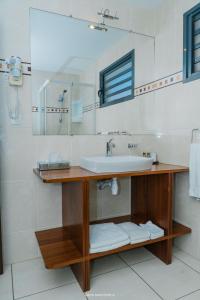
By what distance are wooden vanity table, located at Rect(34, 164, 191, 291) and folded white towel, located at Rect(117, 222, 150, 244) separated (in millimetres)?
39

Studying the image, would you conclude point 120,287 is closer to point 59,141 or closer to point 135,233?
point 135,233

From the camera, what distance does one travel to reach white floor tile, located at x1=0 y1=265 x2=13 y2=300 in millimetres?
1411

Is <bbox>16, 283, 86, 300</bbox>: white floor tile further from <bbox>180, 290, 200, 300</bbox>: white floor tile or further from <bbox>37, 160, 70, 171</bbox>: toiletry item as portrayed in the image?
<bbox>37, 160, 70, 171</bbox>: toiletry item

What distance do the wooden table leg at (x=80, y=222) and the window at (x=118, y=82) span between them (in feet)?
3.24

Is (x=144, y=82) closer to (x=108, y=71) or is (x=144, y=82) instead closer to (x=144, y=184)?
(x=108, y=71)

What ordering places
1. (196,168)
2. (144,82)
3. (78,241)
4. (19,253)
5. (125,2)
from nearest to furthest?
(78,241) < (196,168) < (19,253) < (125,2) < (144,82)

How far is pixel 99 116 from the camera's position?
2.10 meters

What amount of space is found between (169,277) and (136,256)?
0.35m

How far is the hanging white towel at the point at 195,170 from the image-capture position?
1.67 m

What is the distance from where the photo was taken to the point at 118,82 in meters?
2.24

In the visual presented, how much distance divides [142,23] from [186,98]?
0.97 meters

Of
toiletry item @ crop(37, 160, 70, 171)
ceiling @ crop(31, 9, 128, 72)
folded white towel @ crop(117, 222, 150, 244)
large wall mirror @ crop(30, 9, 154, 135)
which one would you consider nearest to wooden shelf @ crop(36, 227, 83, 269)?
folded white towel @ crop(117, 222, 150, 244)

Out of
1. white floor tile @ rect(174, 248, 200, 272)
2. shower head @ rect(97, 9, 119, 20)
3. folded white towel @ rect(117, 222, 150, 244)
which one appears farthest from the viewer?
shower head @ rect(97, 9, 119, 20)

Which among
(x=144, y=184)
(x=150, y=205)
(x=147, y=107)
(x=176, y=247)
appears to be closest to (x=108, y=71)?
(x=147, y=107)
